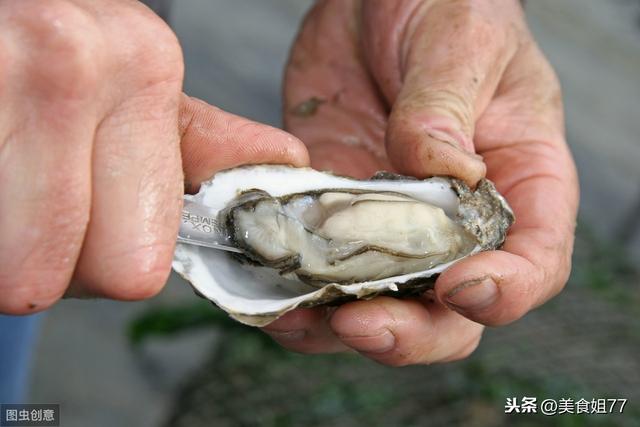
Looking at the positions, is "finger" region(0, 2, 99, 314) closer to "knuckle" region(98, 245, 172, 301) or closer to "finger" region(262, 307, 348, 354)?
"knuckle" region(98, 245, 172, 301)

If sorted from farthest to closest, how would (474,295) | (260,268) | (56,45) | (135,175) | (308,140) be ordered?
(308,140)
(260,268)
(474,295)
(135,175)
(56,45)

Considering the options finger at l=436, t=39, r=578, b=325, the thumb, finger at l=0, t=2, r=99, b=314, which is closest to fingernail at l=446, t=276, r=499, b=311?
finger at l=436, t=39, r=578, b=325

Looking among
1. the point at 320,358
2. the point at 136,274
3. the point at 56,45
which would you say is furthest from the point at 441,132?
Answer: the point at 320,358

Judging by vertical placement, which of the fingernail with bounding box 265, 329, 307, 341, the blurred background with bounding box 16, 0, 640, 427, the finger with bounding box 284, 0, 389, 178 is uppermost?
the finger with bounding box 284, 0, 389, 178

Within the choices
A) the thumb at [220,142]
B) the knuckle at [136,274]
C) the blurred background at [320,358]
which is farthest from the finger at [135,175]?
the blurred background at [320,358]

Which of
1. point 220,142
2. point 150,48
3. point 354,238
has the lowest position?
point 354,238

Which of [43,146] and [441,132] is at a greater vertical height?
[43,146]

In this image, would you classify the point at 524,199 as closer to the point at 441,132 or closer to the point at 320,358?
the point at 441,132
